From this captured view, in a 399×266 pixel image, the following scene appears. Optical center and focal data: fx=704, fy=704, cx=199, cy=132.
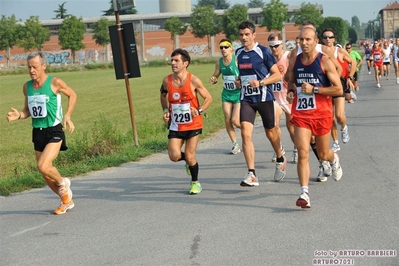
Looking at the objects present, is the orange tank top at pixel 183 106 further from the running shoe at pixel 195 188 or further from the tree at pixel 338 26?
the tree at pixel 338 26

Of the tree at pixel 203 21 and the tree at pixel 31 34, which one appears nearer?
the tree at pixel 31 34

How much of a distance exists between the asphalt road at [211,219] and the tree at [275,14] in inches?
3549

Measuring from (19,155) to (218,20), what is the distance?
92.4m

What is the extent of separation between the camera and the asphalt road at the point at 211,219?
20.9 feet

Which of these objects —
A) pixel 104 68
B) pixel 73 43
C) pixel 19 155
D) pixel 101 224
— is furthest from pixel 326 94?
pixel 73 43

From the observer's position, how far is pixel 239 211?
26.9ft

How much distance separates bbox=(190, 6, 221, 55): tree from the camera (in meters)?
104

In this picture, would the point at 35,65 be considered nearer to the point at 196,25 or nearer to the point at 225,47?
the point at 225,47

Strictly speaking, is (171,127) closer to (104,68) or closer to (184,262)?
(184,262)

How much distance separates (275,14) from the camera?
100375 mm

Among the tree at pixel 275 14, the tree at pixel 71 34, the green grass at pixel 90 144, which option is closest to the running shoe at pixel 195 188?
the green grass at pixel 90 144

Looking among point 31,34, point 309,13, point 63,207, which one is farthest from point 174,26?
point 63,207

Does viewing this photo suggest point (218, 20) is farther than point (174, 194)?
Yes

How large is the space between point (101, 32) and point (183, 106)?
9994 cm
